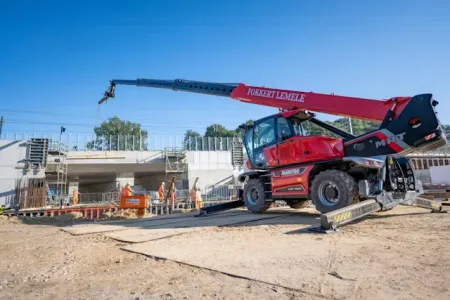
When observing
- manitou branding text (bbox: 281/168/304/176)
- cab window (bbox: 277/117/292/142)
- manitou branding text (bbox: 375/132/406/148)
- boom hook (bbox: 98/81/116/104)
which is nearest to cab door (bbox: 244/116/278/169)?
cab window (bbox: 277/117/292/142)

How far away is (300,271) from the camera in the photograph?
3.10 m

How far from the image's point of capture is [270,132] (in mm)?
9367

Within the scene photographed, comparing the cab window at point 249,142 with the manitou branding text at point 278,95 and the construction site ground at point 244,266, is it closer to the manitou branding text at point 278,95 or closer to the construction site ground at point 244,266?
the manitou branding text at point 278,95

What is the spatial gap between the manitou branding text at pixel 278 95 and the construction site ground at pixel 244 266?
4.51m

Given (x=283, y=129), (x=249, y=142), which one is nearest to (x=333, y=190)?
(x=283, y=129)

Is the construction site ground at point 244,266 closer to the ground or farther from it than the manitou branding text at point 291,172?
closer to the ground

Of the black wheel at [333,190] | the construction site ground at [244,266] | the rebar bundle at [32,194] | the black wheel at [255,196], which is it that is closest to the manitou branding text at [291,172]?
the black wheel at [333,190]

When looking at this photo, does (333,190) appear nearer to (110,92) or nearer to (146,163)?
(110,92)

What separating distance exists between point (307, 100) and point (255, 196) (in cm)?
389

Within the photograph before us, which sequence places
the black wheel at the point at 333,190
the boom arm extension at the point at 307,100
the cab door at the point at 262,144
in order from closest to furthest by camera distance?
1. the black wheel at the point at 333,190
2. the boom arm extension at the point at 307,100
3. the cab door at the point at 262,144

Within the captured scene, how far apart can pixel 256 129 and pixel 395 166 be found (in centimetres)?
436

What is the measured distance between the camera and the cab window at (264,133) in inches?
365

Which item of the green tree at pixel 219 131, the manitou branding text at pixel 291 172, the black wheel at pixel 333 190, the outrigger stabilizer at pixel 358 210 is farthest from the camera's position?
the green tree at pixel 219 131

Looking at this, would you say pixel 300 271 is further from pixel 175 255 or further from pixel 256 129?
pixel 256 129
